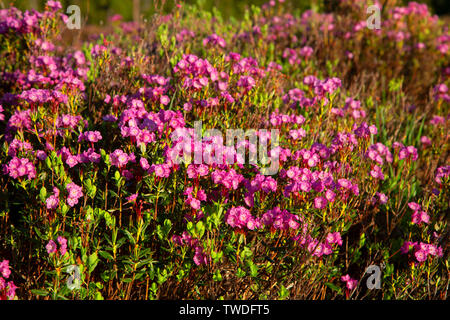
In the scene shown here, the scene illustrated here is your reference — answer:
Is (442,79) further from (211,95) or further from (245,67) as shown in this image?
(211,95)

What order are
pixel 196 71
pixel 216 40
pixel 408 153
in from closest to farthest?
pixel 196 71 → pixel 408 153 → pixel 216 40

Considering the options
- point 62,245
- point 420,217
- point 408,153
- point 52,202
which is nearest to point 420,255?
point 420,217

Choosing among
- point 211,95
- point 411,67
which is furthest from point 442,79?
point 211,95

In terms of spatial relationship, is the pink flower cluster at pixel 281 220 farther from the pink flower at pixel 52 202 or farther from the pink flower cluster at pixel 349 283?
the pink flower at pixel 52 202

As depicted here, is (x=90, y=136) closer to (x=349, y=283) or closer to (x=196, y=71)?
(x=196, y=71)

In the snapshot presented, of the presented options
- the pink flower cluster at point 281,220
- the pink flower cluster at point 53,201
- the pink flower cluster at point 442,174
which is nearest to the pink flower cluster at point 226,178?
the pink flower cluster at point 281,220

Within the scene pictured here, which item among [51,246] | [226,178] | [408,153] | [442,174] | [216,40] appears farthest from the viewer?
[216,40]

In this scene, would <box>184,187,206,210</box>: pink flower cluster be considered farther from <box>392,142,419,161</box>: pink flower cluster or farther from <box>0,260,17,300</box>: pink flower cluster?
<box>392,142,419,161</box>: pink flower cluster

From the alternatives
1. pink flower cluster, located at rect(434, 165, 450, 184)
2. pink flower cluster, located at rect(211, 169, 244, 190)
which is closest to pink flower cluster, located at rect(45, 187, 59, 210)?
pink flower cluster, located at rect(211, 169, 244, 190)

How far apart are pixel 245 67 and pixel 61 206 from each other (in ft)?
5.99

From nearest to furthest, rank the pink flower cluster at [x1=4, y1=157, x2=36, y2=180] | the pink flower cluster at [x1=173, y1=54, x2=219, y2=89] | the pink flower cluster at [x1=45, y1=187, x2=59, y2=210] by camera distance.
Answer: the pink flower cluster at [x1=45, y1=187, x2=59, y2=210] < the pink flower cluster at [x1=4, y1=157, x2=36, y2=180] < the pink flower cluster at [x1=173, y1=54, x2=219, y2=89]

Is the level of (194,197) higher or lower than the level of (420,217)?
higher

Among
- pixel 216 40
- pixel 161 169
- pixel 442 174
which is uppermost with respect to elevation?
pixel 216 40

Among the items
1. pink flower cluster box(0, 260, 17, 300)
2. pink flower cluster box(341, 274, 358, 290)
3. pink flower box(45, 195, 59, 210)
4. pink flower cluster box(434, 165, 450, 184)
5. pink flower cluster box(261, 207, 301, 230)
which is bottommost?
pink flower cluster box(341, 274, 358, 290)
